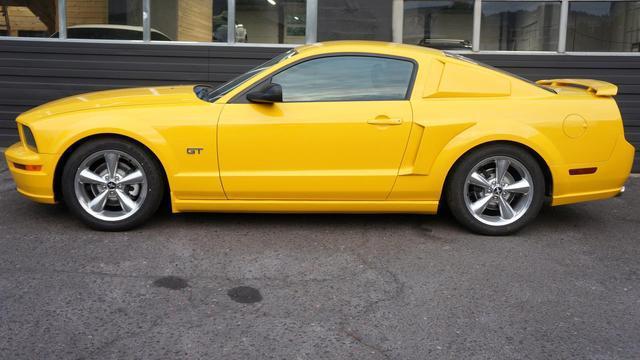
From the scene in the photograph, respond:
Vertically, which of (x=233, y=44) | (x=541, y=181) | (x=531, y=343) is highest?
(x=233, y=44)

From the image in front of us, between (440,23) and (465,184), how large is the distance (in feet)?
13.7

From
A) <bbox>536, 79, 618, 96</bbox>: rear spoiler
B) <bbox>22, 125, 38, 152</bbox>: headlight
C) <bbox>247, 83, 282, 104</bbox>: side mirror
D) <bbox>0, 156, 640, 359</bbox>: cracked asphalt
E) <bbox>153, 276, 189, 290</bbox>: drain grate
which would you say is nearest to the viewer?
<bbox>0, 156, 640, 359</bbox>: cracked asphalt

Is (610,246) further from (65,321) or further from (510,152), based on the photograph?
(65,321)

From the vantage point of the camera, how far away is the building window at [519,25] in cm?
880

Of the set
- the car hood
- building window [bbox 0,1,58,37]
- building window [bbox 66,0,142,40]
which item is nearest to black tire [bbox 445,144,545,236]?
the car hood

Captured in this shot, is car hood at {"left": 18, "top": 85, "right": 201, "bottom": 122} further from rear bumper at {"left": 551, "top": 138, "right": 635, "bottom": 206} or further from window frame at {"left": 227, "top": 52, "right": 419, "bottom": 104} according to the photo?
rear bumper at {"left": 551, "top": 138, "right": 635, "bottom": 206}

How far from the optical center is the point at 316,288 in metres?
4.20

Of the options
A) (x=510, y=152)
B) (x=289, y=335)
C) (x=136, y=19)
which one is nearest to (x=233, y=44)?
(x=136, y=19)

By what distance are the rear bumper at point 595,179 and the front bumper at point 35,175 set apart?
3900 mm

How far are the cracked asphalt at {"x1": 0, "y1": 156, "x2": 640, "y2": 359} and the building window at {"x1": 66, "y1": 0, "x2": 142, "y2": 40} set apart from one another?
366 centimetres

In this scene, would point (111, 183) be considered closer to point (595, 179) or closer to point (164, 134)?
Result: point (164, 134)

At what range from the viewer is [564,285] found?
14.3 ft

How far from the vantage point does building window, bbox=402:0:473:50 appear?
29.0 ft

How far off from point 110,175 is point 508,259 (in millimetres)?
3060
